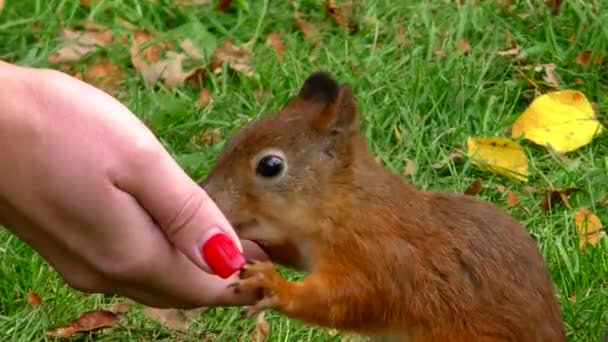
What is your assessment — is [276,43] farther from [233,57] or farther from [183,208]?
[183,208]

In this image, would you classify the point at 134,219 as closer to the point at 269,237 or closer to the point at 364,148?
the point at 269,237

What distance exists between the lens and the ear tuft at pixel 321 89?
8.46ft

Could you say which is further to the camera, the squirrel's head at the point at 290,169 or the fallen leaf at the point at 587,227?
the fallen leaf at the point at 587,227

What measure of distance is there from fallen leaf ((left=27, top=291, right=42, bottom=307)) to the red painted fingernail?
105cm

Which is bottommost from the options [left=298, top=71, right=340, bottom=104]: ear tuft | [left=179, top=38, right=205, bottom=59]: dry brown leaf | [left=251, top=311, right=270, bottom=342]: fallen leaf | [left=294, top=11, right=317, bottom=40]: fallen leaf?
[left=294, top=11, right=317, bottom=40]: fallen leaf

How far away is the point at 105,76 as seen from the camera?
14.1 ft

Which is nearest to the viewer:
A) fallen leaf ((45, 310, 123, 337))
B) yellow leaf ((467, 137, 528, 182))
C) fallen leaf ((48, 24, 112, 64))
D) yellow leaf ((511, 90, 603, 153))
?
fallen leaf ((45, 310, 123, 337))

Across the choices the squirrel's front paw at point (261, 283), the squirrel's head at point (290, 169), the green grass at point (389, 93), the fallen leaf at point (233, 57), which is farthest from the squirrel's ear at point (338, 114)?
the fallen leaf at point (233, 57)

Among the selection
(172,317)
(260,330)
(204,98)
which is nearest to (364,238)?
(260,330)

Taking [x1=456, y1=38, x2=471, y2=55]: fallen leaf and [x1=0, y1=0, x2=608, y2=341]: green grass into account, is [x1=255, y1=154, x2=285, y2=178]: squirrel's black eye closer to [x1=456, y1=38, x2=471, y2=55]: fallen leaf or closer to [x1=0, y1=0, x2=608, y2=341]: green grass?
[x1=0, y1=0, x2=608, y2=341]: green grass

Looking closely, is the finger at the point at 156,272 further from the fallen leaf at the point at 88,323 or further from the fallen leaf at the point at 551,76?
the fallen leaf at the point at 551,76

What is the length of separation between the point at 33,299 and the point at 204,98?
3.86 ft

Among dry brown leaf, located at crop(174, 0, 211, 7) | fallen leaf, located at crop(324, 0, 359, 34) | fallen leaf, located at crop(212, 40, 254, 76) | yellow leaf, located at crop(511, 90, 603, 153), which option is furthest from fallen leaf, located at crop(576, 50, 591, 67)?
dry brown leaf, located at crop(174, 0, 211, 7)

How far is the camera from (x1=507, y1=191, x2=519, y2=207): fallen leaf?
140 inches
